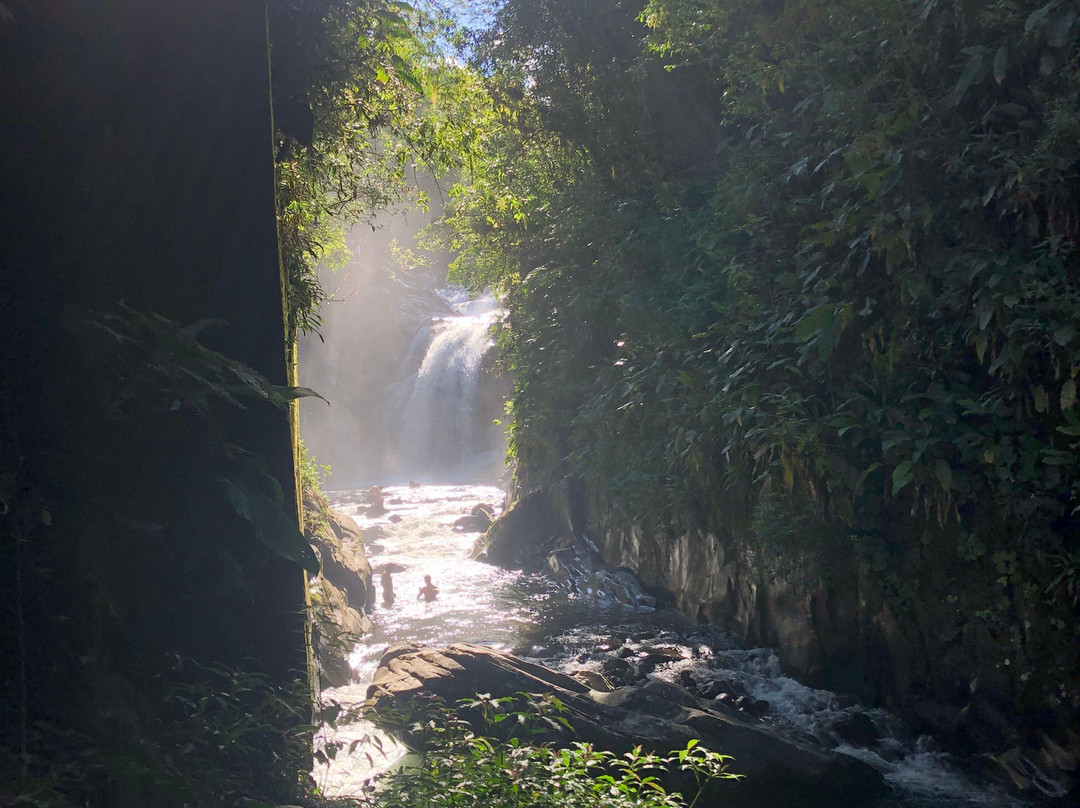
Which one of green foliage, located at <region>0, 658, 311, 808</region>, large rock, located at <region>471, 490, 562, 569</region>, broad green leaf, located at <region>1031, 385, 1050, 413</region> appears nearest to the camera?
green foliage, located at <region>0, 658, 311, 808</region>

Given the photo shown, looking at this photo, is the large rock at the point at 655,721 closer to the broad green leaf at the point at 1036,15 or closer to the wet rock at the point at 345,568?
the wet rock at the point at 345,568

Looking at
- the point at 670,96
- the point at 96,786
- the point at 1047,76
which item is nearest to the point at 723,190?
the point at 670,96

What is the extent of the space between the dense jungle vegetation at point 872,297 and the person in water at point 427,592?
3836 millimetres

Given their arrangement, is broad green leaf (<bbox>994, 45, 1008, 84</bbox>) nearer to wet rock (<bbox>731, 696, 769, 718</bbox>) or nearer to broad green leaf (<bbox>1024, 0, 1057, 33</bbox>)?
broad green leaf (<bbox>1024, 0, 1057, 33</bbox>)

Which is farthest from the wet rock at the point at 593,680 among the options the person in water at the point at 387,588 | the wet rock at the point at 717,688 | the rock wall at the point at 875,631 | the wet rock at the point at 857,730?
the person in water at the point at 387,588

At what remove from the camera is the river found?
5.46m

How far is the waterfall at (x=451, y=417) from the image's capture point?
27875mm

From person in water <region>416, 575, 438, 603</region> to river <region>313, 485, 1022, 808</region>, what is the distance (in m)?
0.12

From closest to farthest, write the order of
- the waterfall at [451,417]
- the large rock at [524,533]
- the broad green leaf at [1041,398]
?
the broad green leaf at [1041,398] → the large rock at [524,533] → the waterfall at [451,417]

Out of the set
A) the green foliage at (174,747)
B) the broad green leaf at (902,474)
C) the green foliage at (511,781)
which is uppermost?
the broad green leaf at (902,474)

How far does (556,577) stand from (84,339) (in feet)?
35.4

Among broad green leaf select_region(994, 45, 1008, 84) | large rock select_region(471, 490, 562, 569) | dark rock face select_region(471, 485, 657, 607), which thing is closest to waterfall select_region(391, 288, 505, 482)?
large rock select_region(471, 490, 562, 569)

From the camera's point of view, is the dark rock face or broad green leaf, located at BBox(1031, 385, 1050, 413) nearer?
broad green leaf, located at BBox(1031, 385, 1050, 413)

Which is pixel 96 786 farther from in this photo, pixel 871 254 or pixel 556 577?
pixel 556 577
